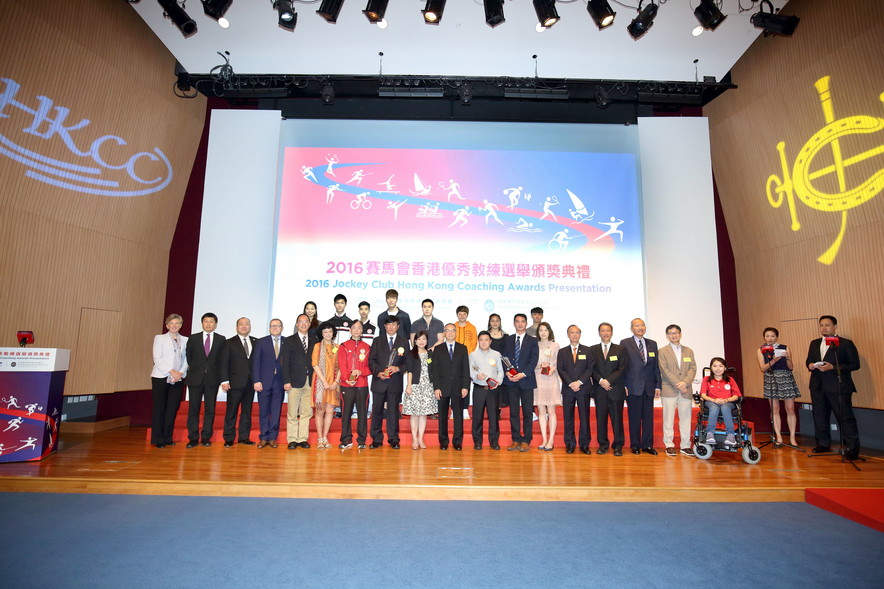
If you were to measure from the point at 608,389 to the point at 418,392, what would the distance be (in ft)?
6.62

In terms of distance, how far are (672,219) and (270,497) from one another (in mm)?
6293

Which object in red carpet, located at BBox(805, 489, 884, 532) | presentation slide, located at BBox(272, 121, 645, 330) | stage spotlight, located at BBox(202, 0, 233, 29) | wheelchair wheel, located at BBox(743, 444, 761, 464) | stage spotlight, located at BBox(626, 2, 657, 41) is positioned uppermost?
stage spotlight, located at BBox(626, 2, 657, 41)

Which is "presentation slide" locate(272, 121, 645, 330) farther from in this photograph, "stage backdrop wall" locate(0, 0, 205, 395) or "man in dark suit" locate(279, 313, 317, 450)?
"stage backdrop wall" locate(0, 0, 205, 395)

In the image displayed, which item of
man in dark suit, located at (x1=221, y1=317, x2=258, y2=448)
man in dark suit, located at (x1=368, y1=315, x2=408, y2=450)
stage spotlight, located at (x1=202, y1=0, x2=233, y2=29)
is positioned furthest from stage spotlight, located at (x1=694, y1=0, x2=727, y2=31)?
man in dark suit, located at (x1=221, y1=317, x2=258, y2=448)

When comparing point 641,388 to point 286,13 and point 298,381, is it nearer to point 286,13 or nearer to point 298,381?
point 298,381

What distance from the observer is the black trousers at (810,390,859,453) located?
16.1 feet

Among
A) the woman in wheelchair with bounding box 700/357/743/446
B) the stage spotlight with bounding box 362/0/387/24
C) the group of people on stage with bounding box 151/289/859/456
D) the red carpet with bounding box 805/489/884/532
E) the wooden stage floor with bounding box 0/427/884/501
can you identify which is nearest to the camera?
the red carpet with bounding box 805/489/884/532

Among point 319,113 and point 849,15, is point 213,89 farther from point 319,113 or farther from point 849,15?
point 849,15

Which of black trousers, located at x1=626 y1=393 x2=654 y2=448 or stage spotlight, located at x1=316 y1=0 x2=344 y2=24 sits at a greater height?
stage spotlight, located at x1=316 y1=0 x2=344 y2=24

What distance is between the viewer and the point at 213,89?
692 centimetres

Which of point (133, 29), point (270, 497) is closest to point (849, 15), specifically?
point (270, 497)

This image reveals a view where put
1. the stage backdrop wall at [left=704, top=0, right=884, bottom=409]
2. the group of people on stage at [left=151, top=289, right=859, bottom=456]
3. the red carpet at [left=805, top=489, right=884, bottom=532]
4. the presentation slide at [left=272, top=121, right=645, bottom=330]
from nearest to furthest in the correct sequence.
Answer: the red carpet at [left=805, top=489, right=884, bottom=532]
the stage backdrop wall at [left=704, top=0, right=884, bottom=409]
the group of people on stage at [left=151, top=289, right=859, bottom=456]
the presentation slide at [left=272, top=121, right=645, bottom=330]

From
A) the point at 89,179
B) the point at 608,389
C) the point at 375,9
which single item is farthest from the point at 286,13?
the point at 608,389

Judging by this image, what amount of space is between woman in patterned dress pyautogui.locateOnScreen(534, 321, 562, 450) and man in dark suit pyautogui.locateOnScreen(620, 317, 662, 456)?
760mm
